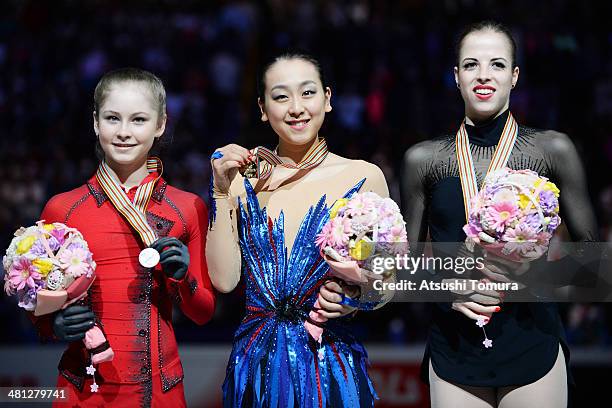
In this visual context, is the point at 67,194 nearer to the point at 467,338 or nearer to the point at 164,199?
the point at 164,199

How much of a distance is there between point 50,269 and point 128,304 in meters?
0.32

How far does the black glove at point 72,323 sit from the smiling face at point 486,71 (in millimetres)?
1502

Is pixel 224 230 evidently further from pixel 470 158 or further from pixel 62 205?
pixel 470 158

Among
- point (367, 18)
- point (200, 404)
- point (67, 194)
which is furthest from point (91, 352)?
point (367, 18)

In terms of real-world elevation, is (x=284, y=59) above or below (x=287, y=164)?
above

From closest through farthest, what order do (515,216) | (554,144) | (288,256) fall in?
(515,216) → (554,144) → (288,256)

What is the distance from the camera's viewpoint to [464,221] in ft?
11.1

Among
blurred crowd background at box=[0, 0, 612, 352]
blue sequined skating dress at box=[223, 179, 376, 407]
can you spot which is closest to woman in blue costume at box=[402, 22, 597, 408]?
blue sequined skating dress at box=[223, 179, 376, 407]

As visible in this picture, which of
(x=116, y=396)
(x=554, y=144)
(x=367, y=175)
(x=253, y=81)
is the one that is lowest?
(x=116, y=396)

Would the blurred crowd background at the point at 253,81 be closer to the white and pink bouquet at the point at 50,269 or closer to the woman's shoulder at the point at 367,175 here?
the woman's shoulder at the point at 367,175

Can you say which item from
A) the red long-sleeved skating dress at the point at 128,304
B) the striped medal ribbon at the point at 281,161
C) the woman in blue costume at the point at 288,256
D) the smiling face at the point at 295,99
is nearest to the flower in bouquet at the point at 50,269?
the red long-sleeved skating dress at the point at 128,304

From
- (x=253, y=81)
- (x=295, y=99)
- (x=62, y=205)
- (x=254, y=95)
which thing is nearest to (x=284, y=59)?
(x=295, y=99)

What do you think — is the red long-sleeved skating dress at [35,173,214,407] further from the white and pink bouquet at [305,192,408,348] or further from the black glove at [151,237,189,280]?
the white and pink bouquet at [305,192,408,348]

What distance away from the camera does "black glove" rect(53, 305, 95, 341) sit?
3.23 m
